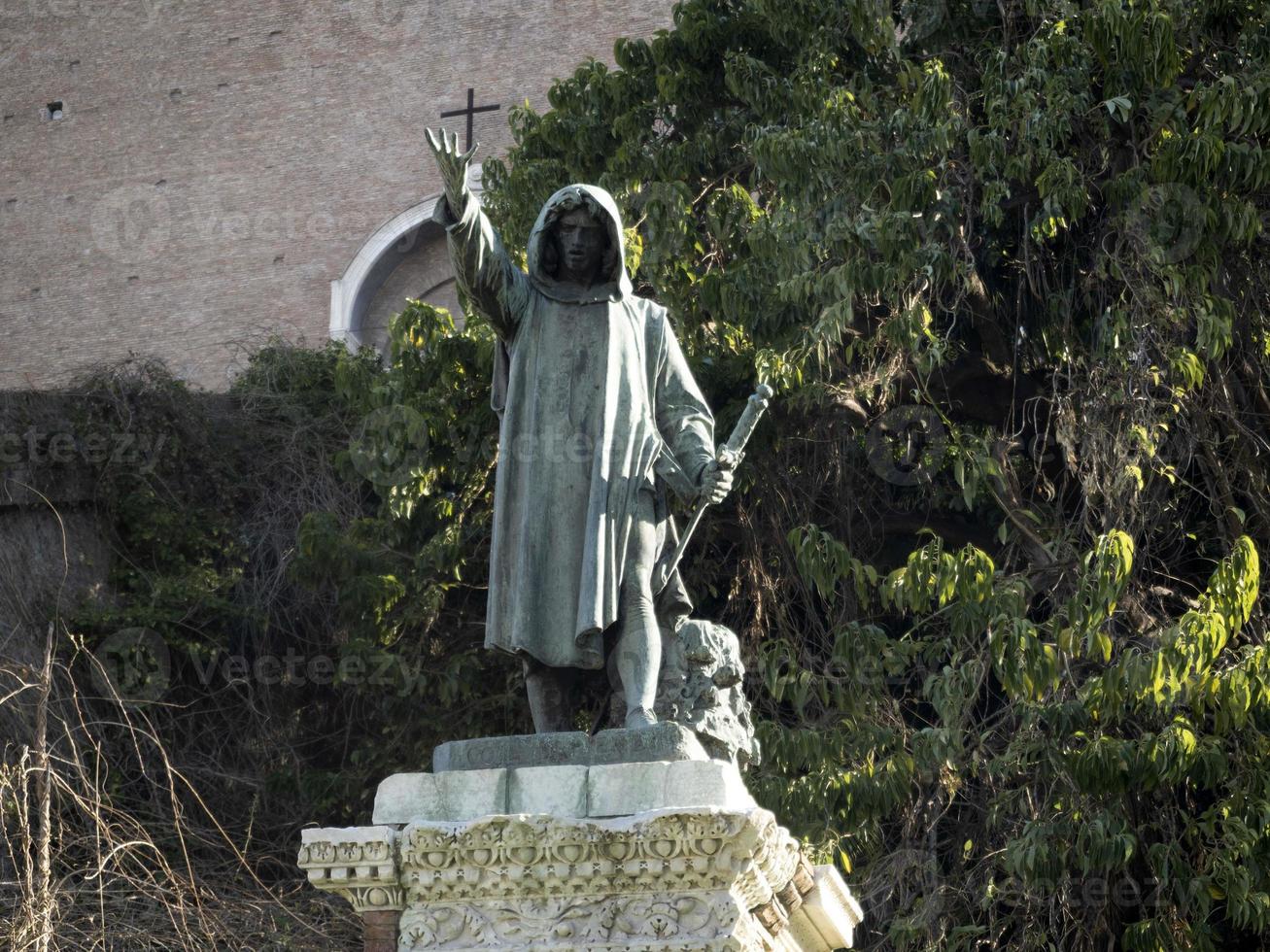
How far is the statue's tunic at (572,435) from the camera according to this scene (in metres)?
5.91

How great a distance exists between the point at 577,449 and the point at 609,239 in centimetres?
62

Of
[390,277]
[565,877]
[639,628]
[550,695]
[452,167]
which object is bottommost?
[390,277]

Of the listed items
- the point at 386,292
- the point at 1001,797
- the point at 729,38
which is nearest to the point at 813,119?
the point at 729,38

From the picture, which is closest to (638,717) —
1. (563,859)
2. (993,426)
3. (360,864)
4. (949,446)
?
(563,859)

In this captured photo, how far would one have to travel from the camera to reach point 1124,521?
10.8 meters

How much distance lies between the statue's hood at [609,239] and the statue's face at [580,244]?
2 centimetres

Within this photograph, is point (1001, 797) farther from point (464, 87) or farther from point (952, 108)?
point (464, 87)

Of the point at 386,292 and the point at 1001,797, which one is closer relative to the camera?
the point at 1001,797

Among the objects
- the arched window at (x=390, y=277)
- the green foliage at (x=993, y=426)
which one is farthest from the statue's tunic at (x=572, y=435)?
the arched window at (x=390, y=277)

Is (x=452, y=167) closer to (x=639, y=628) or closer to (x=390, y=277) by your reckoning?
(x=639, y=628)

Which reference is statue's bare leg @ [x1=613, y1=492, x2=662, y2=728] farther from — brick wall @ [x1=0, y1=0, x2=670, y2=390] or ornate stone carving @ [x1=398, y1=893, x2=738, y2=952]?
brick wall @ [x1=0, y1=0, x2=670, y2=390]

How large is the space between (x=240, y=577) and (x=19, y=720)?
7.89ft

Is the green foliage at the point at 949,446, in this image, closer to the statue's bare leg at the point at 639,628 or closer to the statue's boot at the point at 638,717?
the statue's bare leg at the point at 639,628

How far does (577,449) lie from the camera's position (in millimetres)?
6059
